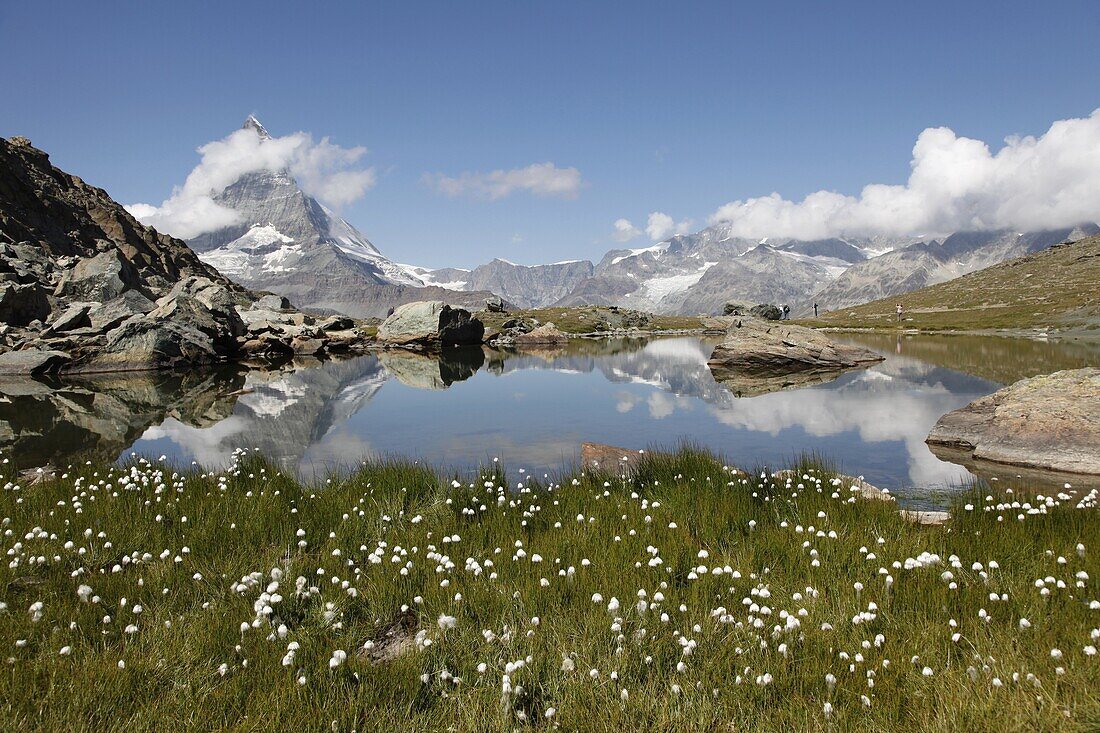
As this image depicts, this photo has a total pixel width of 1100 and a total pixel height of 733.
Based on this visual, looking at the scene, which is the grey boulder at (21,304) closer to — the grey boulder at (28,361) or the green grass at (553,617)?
the grey boulder at (28,361)

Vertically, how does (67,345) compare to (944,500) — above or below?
above

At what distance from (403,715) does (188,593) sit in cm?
386

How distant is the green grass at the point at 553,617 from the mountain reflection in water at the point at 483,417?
20.5ft

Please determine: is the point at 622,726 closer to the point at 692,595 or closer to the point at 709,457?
the point at 692,595

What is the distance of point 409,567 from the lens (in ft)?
25.1

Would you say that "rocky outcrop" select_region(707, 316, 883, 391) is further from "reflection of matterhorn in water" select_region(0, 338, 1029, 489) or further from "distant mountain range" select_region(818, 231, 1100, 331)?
"distant mountain range" select_region(818, 231, 1100, 331)

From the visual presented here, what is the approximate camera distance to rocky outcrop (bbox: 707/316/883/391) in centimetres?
4462

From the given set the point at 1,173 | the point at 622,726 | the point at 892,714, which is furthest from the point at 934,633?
the point at 1,173

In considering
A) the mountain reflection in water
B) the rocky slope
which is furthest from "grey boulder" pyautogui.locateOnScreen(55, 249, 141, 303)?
the mountain reflection in water

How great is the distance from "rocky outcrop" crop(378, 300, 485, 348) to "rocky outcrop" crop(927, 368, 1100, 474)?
6220cm

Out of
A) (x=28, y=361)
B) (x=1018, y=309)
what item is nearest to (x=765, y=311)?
(x=1018, y=309)

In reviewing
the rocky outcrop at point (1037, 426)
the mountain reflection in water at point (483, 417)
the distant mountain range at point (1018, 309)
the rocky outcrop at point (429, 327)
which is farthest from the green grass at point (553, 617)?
the distant mountain range at point (1018, 309)

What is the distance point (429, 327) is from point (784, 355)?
145 ft

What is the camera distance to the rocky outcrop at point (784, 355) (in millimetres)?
44625
